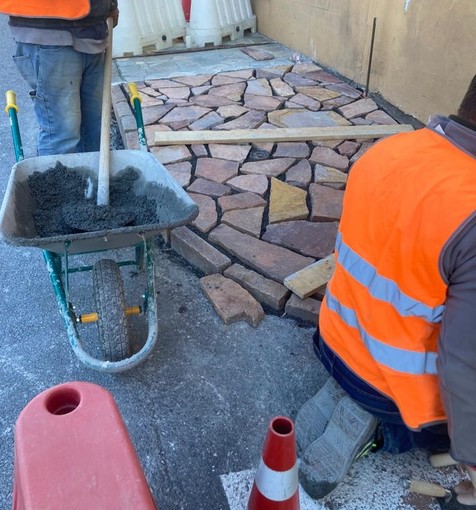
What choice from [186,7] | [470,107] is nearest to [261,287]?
[470,107]

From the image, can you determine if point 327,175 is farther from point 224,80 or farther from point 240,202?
point 224,80

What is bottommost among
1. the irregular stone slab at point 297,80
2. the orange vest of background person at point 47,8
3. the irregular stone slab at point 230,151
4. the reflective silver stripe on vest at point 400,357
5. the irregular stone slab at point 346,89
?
the irregular stone slab at point 230,151

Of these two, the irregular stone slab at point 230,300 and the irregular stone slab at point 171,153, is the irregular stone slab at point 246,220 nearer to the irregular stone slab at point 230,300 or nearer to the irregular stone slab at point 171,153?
the irregular stone slab at point 230,300

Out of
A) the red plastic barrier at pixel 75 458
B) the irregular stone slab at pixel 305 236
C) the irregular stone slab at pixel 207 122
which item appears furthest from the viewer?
the irregular stone slab at pixel 207 122

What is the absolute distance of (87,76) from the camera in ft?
10.8

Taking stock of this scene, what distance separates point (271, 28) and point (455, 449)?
7.20m

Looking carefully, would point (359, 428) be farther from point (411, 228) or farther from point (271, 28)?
point (271, 28)

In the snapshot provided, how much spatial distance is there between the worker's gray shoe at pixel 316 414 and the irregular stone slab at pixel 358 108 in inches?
137

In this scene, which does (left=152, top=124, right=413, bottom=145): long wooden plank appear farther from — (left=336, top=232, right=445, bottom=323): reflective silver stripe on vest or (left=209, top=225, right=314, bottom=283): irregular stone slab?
(left=336, top=232, right=445, bottom=323): reflective silver stripe on vest

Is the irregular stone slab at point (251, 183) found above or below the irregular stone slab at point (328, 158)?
below

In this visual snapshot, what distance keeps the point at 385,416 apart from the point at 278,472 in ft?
1.76

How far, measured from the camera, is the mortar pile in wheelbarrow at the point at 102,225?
2191mm

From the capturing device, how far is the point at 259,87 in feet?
18.9

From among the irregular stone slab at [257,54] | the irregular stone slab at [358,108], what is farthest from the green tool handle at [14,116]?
→ the irregular stone slab at [257,54]
